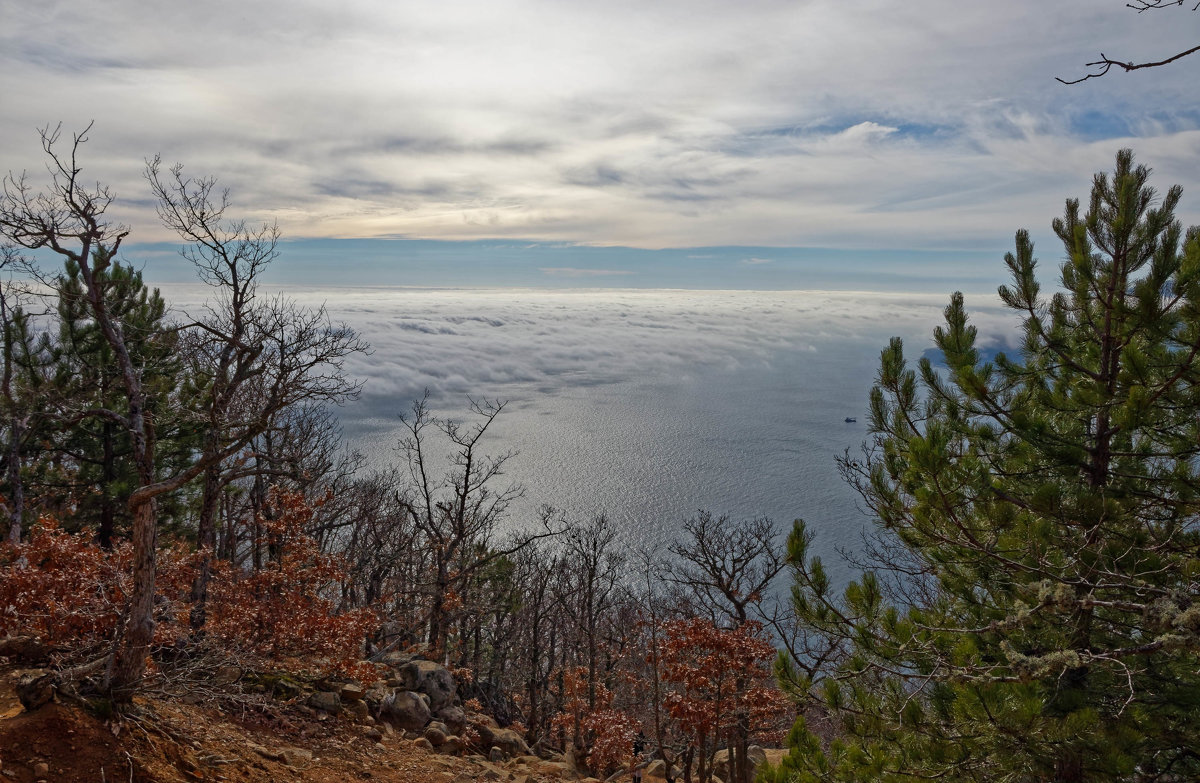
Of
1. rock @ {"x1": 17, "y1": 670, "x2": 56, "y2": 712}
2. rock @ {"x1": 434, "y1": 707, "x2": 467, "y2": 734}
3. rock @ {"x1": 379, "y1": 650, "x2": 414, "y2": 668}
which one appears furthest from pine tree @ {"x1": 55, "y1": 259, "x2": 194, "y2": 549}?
rock @ {"x1": 17, "y1": 670, "x2": 56, "y2": 712}

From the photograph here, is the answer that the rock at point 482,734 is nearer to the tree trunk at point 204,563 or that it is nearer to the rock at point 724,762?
the tree trunk at point 204,563

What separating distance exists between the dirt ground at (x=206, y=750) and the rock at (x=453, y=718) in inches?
57.4

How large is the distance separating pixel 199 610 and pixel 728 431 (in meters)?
145

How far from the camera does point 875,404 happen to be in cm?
831

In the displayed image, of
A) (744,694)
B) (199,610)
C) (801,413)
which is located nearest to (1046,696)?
(744,694)

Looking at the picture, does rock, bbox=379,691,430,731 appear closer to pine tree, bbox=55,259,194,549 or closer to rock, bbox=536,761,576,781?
rock, bbox=536,761,576,781

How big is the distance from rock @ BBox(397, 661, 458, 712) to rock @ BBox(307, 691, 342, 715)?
2.61 meters

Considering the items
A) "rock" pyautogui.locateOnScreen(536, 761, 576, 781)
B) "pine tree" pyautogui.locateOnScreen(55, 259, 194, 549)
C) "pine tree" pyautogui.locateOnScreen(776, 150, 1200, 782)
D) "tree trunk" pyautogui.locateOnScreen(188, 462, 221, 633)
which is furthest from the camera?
"pine tree" pyautogui.locateOnScreen(55, 259, 194, 549)

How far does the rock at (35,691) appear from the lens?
6265 millimetres

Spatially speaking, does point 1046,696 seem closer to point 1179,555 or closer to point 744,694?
point 1179,555

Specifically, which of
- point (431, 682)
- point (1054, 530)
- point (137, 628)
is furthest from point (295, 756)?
point (1054, 530)

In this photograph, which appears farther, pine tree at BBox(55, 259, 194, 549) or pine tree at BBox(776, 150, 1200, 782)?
pine tree at BBox(55, 259, 194, 549)

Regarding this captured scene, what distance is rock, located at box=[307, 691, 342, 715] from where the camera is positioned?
460 inches

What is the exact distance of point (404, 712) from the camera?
12.9m
